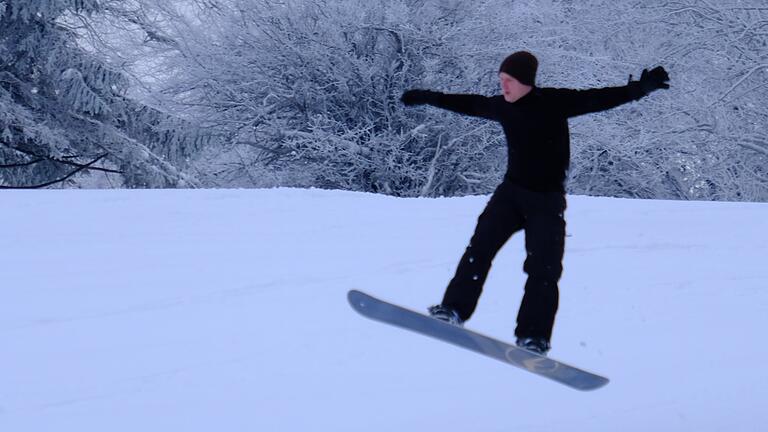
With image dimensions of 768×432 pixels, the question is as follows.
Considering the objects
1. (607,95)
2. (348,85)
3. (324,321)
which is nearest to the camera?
(607,95)

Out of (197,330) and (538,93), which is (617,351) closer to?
(538,93)

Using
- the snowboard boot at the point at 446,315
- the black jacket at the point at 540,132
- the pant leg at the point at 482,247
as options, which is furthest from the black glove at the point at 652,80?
the snowboard boot at the point at 446,315

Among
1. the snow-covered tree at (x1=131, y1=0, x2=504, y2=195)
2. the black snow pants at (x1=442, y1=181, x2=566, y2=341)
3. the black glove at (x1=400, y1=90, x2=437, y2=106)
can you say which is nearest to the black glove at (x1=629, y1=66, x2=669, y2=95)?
the black snow pants at (x1=442, y1=181, x2=566, y2=341)

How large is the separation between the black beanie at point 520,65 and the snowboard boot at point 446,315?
125cm

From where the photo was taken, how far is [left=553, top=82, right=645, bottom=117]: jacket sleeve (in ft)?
15.0

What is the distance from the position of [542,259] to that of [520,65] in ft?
3.19

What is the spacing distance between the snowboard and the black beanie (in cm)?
127

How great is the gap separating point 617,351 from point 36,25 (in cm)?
1193

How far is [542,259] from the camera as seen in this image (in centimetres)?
493

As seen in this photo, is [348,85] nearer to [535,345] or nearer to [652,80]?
[535,345]

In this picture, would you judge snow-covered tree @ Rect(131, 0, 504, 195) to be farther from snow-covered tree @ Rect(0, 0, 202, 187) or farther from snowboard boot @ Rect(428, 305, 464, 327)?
snowboard boot @ Rect(428, 305, 464, 327)

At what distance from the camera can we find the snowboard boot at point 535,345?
4883 millimetres

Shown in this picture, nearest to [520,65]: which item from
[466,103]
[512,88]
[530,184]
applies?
[512,88]

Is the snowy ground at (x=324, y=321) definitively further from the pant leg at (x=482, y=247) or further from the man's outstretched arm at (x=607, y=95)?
the man's outstretched arm at (x=607, y=95)
